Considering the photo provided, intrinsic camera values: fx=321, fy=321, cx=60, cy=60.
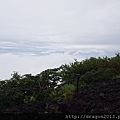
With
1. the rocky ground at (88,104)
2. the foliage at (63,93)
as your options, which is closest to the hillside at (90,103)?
the rocky ground at (88,104)

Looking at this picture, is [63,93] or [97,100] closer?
[97,100]

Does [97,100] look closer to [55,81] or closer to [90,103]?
[90,103]

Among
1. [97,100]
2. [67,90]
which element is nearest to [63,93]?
[67,90]

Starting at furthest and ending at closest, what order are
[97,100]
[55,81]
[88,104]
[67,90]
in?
1. [55,81]
2. [67,90]
3. [97,100]
4. [88,104]

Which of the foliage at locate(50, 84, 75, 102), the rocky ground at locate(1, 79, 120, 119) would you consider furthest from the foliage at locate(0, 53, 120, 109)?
the rocky ground at locate(1, 79, 120, 119)

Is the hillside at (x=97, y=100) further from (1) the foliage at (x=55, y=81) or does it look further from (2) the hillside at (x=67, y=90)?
(1) the foliage at (x=55, y=81)

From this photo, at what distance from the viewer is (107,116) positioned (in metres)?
5.19

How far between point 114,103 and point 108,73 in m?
3.11

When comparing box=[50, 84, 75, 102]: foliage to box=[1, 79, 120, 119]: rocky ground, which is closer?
box=[1, 79, 120, 119]: rocky ground

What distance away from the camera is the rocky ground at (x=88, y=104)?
558 centimetres

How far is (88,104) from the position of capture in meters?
5.81

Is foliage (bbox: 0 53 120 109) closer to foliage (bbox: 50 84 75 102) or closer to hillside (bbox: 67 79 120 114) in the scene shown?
foliage (bbox: 50 84 75 102)

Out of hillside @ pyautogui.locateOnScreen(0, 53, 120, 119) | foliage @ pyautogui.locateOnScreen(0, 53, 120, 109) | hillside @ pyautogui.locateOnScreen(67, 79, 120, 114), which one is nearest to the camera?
hillside @ pyautogui.locateOnScreen(67, 79, 120, 114)

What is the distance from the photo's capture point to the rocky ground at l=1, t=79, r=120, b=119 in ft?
18.3
